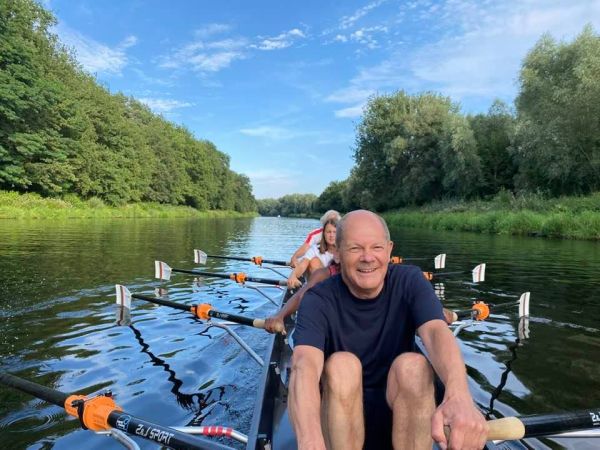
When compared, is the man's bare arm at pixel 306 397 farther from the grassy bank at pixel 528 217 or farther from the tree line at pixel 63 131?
the tree line at pixel 63 131

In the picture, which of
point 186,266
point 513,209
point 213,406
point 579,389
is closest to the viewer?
point 213,406

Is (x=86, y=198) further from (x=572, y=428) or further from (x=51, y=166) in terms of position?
(x=572, y=428)

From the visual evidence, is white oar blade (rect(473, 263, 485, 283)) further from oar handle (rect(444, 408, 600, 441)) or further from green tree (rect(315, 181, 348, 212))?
green tree (rect(315, 181, 348, 212))

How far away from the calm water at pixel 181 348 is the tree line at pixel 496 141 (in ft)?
48.8

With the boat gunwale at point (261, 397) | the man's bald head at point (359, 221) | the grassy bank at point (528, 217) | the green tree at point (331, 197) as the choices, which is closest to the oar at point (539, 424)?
the man's bald head at point (359, 221)

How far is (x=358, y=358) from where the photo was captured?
2.55 metres

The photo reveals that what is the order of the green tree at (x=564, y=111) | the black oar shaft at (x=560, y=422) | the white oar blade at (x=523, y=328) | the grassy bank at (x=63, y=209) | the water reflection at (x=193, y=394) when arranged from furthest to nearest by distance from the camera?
the grassy bank at (x=63, y=209) → the green tree at (x=564, y=111) → the white oar blade at (x=523, y=328) → the water reflection at (x=193, y=394) → the black oar shaft at (x=560, y=422)

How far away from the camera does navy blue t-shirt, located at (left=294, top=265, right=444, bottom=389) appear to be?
2.54 m

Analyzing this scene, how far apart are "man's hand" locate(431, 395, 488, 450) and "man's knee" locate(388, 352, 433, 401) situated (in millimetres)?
224

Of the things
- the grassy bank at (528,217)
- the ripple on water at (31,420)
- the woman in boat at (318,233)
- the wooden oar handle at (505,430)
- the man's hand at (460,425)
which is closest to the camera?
the man's hand at (460,425)

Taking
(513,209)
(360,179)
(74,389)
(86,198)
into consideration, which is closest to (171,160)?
(86,198)

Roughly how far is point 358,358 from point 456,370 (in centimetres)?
58

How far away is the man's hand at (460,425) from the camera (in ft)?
6.16

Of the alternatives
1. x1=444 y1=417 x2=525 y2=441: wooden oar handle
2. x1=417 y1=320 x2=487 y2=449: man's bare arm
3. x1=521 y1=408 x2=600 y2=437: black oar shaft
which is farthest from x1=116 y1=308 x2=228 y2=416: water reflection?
x1=521 y1=408 x2=600 y2=437: black oar shaft
